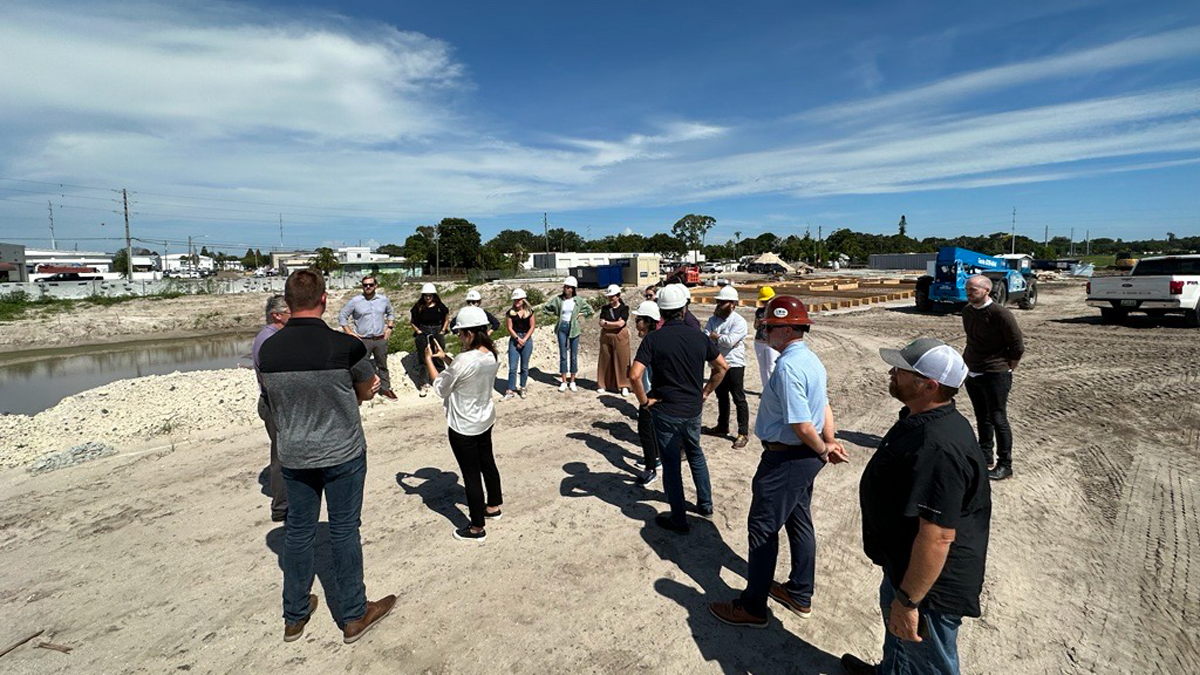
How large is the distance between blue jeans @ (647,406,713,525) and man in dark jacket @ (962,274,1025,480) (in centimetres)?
274

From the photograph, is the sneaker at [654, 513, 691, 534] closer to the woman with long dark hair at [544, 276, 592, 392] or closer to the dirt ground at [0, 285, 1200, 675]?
the dirt ground at [0, 285, 1200, 675]

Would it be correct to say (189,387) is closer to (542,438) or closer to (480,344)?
(542,438)

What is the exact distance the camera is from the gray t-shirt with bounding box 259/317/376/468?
8.73ft

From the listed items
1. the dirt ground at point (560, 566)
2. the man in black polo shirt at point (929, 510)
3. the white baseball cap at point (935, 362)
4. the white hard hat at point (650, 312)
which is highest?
the white hard hat at point (650, 312)

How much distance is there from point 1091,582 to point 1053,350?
9.96 m

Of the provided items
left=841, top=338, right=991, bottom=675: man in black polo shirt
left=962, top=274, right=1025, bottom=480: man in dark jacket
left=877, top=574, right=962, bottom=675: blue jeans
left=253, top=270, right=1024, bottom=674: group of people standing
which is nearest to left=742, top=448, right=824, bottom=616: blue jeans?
left=253, top=270, right=1024, bottom=674: group of people standing

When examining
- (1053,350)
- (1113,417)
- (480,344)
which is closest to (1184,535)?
(1113,417)

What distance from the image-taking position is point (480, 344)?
12.9ft

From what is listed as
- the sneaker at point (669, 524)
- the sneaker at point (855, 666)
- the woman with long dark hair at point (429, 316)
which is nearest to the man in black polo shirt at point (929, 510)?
the sneaker at point (855, 666)

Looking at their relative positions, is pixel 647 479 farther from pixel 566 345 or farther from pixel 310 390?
pixel 566 345

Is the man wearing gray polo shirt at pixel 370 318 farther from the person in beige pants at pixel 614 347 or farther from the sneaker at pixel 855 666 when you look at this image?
the sneaker at pixel 855 666

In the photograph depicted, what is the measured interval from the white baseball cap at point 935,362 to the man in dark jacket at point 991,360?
328 cm

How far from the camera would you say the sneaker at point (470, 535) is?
4074mm

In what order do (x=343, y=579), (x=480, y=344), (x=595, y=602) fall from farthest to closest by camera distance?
(x=480, y=344)
(x=595, y=602)
(x=343, y=579)
